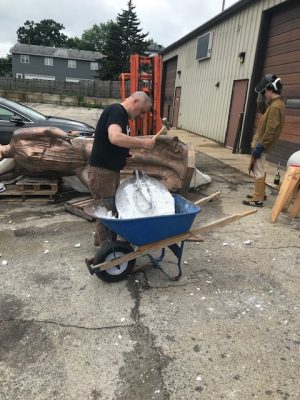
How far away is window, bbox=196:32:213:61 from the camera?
45.9 ft

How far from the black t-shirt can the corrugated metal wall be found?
777cm

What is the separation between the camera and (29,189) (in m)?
5.90

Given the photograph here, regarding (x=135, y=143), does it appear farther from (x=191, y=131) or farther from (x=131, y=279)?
(x=191, y=131)

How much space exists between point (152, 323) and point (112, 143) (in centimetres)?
162

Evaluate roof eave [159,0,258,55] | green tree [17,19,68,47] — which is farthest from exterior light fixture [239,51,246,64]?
green tree [17,19,68,47]

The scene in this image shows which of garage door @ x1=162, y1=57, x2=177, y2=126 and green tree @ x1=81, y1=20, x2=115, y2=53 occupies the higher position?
green tree @ x1=81, y1=20, x2=115, y2=53

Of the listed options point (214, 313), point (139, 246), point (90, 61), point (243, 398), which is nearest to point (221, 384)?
point (243, 398)

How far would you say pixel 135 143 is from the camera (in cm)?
322

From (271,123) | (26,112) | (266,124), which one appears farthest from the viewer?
(26,112)

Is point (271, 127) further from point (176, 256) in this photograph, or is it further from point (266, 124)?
point (176, 256)

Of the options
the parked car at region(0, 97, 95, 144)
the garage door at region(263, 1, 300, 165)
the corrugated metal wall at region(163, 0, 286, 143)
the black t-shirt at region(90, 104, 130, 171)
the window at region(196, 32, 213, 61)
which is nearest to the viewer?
the black t-shirt at region(90, 104, 130, 171)

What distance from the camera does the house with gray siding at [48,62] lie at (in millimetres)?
57250

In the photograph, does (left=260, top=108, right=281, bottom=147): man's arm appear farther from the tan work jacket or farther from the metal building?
A: the metal building

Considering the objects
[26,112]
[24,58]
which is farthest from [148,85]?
[24,58]
